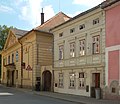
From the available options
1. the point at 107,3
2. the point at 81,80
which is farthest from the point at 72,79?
the point at 107,3

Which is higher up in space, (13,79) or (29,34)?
(29,34)

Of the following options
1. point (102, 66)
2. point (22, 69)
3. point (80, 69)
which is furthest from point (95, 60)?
point (22, 69)

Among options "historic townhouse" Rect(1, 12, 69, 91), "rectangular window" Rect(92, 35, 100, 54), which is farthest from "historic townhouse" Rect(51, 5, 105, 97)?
"historic townhouse" Rect(1, 12, 69, 91)

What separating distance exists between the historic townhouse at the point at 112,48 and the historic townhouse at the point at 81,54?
0.69 m

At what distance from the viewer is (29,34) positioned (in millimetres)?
38125

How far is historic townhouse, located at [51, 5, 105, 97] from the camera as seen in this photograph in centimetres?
2311

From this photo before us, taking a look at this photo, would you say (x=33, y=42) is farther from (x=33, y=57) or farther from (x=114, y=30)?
(x=114, y=30)

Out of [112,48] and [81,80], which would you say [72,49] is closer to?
[81,80]

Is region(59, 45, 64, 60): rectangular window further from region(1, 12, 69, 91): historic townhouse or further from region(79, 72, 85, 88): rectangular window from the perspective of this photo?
region(79, 72, 85, 88): rectangular window

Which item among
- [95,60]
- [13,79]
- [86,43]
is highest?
[86,43]

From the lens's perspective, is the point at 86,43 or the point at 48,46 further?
the point at 48,46

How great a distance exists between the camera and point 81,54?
86.2 ft

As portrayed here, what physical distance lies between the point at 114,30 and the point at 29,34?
18843 millimetres

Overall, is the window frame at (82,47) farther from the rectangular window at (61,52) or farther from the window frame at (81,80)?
the rectangular window at (61,52)
